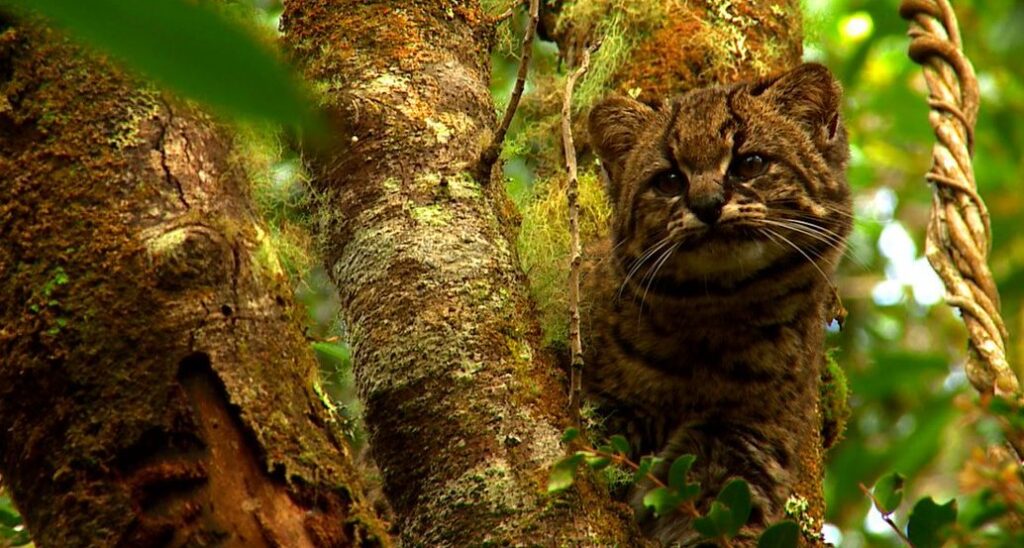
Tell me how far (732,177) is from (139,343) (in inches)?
88.7

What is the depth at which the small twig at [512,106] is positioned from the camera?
260 cm

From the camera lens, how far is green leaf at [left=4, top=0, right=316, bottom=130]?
2.03 feet

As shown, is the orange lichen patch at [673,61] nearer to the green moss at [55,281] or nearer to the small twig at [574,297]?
the small twig at [574,297]

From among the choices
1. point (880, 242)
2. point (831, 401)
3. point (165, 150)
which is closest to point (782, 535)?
point (165, 150)

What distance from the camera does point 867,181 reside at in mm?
7164

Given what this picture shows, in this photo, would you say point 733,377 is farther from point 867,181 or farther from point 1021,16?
point 867,181

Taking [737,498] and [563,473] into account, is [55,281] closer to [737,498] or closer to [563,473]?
[563,473]

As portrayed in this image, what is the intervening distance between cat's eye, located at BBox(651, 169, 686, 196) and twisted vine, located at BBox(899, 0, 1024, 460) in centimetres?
83

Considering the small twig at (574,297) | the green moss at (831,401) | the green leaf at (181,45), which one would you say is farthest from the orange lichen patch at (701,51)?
the green leaf at (181,45)

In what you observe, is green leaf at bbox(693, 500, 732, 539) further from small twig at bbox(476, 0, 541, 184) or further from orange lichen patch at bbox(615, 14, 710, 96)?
orange lichen patch at bbox(615, 14, 710, 96)

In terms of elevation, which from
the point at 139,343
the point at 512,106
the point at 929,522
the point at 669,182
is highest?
the point at 512,106

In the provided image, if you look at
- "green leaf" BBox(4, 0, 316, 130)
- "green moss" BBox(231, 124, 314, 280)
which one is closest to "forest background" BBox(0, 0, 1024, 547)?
"green moss" BBox(231, 124, 314, 280)

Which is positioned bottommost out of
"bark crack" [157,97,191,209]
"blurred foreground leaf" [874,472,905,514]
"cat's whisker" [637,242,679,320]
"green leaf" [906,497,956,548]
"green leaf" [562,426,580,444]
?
"green leaf" [906,497,956,548]

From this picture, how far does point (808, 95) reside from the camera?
12.6 feet
